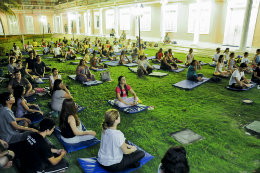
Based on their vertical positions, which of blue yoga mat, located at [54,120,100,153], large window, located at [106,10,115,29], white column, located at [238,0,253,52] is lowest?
blue yoga mat, located at [54,120,100,153]

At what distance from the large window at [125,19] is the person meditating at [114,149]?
76.6 feet

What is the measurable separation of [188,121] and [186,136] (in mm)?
744

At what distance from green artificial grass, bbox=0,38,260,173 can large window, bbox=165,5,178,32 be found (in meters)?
12.7

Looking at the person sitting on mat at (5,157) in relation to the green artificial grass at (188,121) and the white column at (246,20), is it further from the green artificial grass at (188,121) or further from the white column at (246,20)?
the white column at (246,20)

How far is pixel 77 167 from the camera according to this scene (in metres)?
3.32

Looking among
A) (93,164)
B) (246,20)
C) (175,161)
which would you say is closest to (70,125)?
(93,164)

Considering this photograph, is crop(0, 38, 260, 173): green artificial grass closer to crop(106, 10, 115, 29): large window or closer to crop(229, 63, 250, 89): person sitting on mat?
crop(229, 63, 250, 89): person sitting on mat

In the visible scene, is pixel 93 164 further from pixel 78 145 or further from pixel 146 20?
pixel 146 20

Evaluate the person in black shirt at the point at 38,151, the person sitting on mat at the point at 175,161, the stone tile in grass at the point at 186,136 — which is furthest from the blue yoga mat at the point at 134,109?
the person sitting on mat at the point at 175,161

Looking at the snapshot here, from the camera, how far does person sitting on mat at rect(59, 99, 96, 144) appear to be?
351 cm

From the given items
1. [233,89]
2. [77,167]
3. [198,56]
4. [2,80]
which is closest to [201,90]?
[233,89]

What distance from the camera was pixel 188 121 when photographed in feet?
16.1

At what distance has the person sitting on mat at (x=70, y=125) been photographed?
138 inches

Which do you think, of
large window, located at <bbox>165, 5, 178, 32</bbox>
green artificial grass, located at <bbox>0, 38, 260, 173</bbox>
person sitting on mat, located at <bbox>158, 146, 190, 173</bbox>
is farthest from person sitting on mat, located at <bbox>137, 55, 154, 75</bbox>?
large window, located at <bbox>165, 5, 178, 32</bbox>
